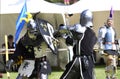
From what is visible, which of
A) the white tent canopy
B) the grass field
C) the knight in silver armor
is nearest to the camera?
the knight in silver armor

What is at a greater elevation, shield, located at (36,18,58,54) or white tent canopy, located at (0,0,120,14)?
white tent canopy, located at (0,0,120,14)

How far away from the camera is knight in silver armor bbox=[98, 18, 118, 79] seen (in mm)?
10133

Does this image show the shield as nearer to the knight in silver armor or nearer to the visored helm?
the visored helm

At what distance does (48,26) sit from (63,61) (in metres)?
6.43

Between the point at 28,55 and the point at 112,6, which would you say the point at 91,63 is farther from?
the point at 112,6

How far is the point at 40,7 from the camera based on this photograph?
13.1 meters

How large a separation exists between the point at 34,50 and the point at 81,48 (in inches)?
29.2

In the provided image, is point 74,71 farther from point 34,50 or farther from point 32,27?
point 32,27

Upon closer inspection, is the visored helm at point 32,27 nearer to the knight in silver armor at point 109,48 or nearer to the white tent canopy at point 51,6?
the knight in silver armor at point 109,48

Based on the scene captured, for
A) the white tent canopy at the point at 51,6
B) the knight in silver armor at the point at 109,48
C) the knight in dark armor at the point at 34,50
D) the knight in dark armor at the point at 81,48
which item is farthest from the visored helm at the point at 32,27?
the white tent canopy at the point at 51,6

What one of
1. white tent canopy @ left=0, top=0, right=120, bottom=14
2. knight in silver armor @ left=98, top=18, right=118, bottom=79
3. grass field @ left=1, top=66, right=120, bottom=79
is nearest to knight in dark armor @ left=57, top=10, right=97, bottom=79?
knight in silver armor @ left=98, top=18, right=118, bottom=79

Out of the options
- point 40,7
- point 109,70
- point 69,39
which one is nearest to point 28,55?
point 69,39

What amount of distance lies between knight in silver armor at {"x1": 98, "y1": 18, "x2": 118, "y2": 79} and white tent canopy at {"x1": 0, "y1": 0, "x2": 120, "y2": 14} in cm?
240

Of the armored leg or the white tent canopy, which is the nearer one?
the armored leg
